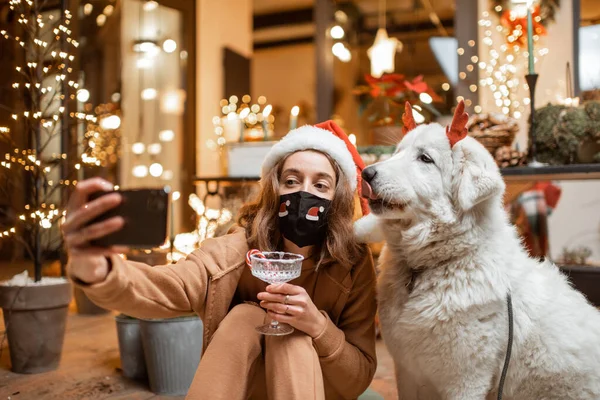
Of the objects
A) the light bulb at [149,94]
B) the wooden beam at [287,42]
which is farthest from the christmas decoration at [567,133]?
the wooden beam at [287,42]

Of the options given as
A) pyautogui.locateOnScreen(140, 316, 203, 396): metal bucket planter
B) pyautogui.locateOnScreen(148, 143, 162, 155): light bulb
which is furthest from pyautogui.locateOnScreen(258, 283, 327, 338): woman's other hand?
pyautogui.locateOnScreen(148, 143, 162, 155): light bulb

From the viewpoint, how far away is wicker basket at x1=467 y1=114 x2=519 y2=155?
261cm

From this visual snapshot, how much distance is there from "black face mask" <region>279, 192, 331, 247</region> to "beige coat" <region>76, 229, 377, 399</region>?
15 centimetres

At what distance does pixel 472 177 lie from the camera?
142 centimetres

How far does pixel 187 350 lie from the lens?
2.27 m

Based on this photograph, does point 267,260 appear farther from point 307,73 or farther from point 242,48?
point 307,73

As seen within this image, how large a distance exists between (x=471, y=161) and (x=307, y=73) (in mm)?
9311

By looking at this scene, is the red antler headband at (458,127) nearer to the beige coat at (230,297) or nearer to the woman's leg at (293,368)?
the beige coat at (230,297)

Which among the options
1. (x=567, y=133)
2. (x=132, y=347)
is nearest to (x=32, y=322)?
(x=132, y=347)

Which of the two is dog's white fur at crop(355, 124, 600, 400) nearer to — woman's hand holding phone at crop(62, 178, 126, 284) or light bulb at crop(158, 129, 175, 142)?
woman's hand holding phone at crop(62, 178, 126, 284)

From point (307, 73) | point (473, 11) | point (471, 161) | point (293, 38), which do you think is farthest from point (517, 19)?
point (307, 73)

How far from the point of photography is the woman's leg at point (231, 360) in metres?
1.32

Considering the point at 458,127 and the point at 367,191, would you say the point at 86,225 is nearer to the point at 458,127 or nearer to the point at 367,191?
the point at 367,191

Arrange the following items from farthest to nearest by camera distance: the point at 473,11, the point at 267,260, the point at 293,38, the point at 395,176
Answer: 1. the point at 293,38
2. the point at 473,11
3. the point at 395,176
4. the point at 267,260
